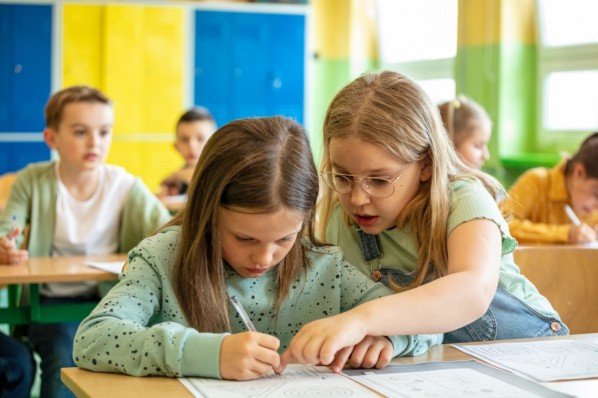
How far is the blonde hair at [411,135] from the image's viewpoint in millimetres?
1613

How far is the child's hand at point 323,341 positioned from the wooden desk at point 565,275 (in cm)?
83

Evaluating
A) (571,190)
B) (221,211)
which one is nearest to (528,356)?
(221,211)

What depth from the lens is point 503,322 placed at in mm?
1659

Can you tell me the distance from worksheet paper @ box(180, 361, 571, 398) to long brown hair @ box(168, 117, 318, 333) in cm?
22

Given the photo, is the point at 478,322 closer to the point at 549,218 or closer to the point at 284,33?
the point at 549,218

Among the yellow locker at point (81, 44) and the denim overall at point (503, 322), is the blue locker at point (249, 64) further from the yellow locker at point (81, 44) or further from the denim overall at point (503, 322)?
the denim overall at point (503, 322)

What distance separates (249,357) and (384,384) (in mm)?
189

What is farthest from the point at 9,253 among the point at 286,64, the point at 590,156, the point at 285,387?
the point at 286,64

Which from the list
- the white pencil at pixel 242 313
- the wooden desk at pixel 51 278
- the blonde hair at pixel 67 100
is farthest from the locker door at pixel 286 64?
the white pencil at pixel 242 313

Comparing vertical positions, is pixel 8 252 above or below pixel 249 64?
below

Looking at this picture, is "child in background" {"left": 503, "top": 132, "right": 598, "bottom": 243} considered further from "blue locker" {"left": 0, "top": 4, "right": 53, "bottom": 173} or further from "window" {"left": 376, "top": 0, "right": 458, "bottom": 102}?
"blue locker" {"left": 0, "top": 4, "right": 53, "bottom": 173}

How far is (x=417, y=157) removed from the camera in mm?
1653

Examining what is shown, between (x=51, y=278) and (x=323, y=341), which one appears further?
(x=51, y=278)

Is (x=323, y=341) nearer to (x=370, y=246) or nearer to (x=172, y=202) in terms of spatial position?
(x=370, y=246)
